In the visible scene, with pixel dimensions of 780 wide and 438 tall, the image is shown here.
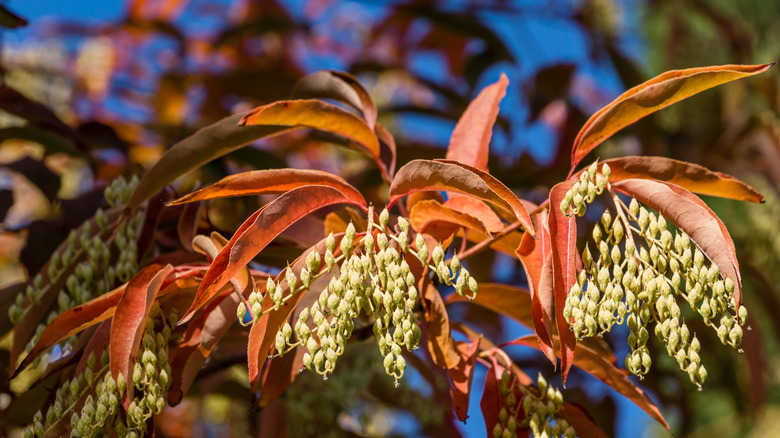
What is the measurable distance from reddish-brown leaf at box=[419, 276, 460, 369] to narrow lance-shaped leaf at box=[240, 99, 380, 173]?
0.70 feet

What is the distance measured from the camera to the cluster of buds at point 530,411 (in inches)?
32.7

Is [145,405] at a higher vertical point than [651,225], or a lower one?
lower

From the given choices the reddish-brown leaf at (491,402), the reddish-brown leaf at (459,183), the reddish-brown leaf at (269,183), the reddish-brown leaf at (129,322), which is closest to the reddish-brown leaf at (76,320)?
the reddish-brown leaf at (129,322)

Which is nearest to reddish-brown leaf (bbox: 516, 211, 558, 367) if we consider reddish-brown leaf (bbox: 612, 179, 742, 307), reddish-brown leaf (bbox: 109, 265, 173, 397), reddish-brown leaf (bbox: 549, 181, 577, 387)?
reddish-brown leaf (bbox: 549, 181, 577, 387)

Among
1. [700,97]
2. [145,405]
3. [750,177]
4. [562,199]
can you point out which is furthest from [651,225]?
[700,97]

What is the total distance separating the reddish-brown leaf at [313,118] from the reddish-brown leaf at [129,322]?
0.67ft

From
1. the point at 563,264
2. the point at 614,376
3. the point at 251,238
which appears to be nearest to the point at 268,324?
the point at 251,238

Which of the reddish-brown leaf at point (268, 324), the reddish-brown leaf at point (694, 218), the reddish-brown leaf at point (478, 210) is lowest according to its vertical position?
the reddish-brown leaf at point (268, 324)

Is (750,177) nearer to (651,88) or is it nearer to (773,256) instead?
(773,256)

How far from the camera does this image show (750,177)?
202 cm

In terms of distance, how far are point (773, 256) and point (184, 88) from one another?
1.86 metres

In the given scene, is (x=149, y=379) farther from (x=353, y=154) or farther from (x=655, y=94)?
(x=353, y=154)

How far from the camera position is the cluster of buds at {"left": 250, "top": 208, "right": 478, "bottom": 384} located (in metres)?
0.69

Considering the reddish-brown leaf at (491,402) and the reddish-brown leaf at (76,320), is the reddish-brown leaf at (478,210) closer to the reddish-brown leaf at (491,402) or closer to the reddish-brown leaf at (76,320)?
the reddish-brown leaf at (491,402)
